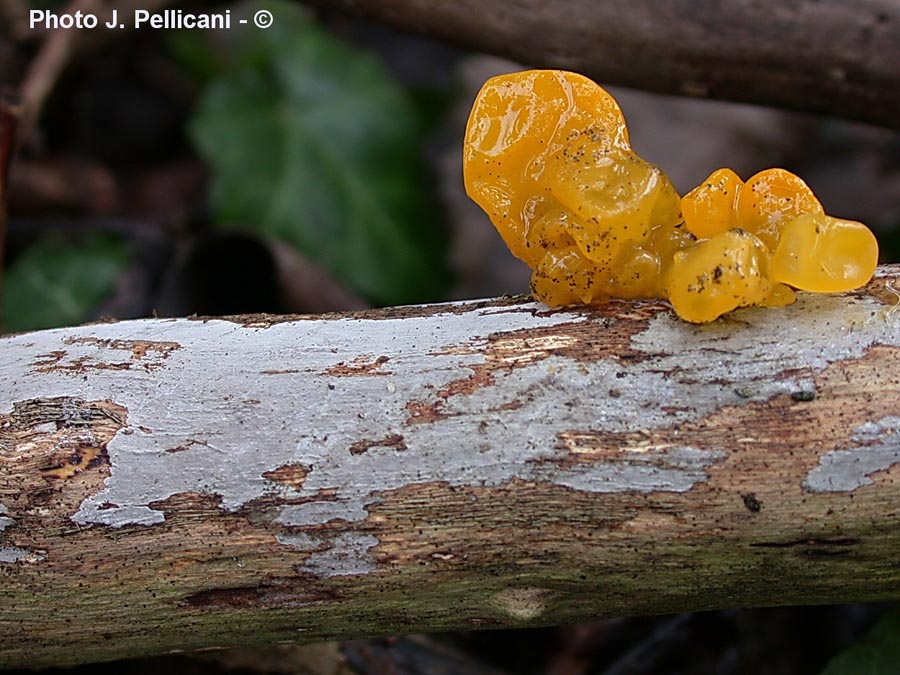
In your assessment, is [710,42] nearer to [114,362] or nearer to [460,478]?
[460,478]

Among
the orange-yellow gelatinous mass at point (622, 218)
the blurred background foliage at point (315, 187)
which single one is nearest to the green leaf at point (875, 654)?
the blurred background foliage at point (315, 187)

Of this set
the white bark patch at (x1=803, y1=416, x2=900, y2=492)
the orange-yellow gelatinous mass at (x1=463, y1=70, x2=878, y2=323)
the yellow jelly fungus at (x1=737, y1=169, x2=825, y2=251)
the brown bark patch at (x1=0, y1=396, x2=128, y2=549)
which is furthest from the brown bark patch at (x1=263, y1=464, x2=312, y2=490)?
the yellow jelly fungus at (x1=737, y1=169, x2=825, y2=251)

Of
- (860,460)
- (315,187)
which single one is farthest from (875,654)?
(315,187)

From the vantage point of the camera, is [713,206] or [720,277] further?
[713,206]

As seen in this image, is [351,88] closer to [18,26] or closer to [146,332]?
[18,26]

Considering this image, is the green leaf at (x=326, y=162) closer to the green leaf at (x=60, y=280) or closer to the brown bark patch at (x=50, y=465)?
the green leaf at (x=60, y=280)

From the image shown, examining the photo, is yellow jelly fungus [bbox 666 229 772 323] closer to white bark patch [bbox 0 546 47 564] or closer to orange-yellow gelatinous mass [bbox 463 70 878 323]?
orange-yellow gelatinous mass [bbox 463 70 878 323]

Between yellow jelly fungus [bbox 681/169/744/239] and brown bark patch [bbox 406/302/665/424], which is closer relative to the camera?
brown bark patch [bbox 406/302/665/424]

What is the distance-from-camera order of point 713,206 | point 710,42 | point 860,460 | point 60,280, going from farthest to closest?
point 60,280 → point 710,42 → point 713,206 → point 860,460
